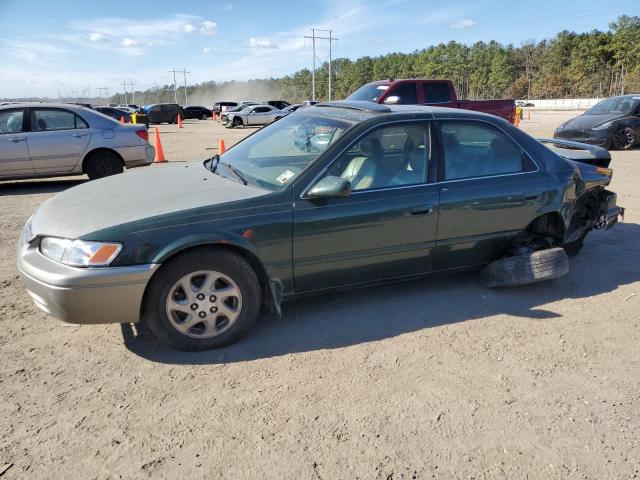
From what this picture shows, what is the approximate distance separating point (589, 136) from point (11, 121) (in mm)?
13455

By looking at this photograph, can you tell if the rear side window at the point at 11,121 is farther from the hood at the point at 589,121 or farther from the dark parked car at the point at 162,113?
the dark parked car at the point at 162,113

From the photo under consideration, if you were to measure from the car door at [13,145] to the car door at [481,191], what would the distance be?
296 inches

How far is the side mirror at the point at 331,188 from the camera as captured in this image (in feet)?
10.5

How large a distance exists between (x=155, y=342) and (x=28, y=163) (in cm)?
673

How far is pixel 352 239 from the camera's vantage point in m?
3.42

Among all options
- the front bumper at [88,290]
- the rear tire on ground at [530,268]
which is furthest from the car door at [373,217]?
the front bumper at [88,290]

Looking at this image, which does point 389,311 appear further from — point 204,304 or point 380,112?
point 380,112

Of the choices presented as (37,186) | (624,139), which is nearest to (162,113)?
(37,186)

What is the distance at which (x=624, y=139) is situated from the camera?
1329cm

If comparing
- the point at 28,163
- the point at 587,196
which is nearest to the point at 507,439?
the point at 587,196

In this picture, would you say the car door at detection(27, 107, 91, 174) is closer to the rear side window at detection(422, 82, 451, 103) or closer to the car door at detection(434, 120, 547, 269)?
the car door at detection(434, 120, 547, 269)

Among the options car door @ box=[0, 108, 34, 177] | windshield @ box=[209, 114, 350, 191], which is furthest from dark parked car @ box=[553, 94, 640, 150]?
car door @ box=[0, 108, 34, 177]

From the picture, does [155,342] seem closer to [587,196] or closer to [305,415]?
[305,415]

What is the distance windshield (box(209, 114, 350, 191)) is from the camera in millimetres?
3490
